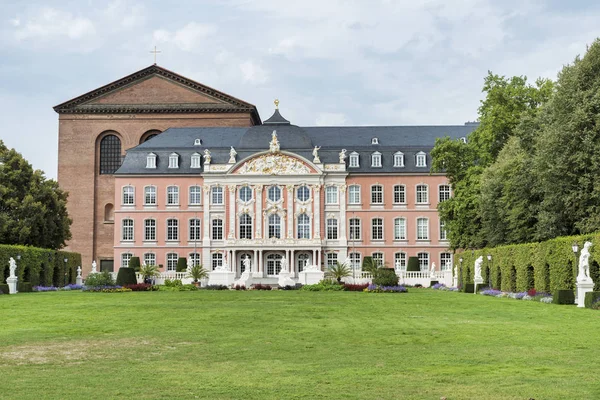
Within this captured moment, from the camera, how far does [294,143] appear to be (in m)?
72.8

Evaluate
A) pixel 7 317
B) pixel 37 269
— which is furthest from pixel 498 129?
pixel 7 317

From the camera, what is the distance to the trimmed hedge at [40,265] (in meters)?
47.3

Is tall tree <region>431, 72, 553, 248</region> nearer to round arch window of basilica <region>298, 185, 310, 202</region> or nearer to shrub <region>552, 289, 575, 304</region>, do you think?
shrub <region>552, 289, 575, 304</region>

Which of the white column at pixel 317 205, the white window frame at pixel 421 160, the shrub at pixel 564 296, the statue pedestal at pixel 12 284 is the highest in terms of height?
the white window frame at pixel 421 160

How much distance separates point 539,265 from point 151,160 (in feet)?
143

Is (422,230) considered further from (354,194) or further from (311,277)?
(311,277)

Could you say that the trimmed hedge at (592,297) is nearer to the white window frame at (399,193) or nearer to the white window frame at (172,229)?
the white window frame at (399,193)

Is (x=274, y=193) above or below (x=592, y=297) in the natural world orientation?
above

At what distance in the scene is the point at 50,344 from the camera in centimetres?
1586

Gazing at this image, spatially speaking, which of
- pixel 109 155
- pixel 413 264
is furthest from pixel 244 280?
pixel 109 155

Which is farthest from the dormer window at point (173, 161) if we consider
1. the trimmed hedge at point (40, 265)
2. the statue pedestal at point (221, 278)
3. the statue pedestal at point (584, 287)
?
the statue pedestal at point (584, 287)

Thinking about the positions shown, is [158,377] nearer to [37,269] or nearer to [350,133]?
[37,269]

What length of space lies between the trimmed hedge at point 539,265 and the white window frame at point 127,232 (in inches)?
1382

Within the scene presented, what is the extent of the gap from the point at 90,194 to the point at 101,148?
4.58 meters
